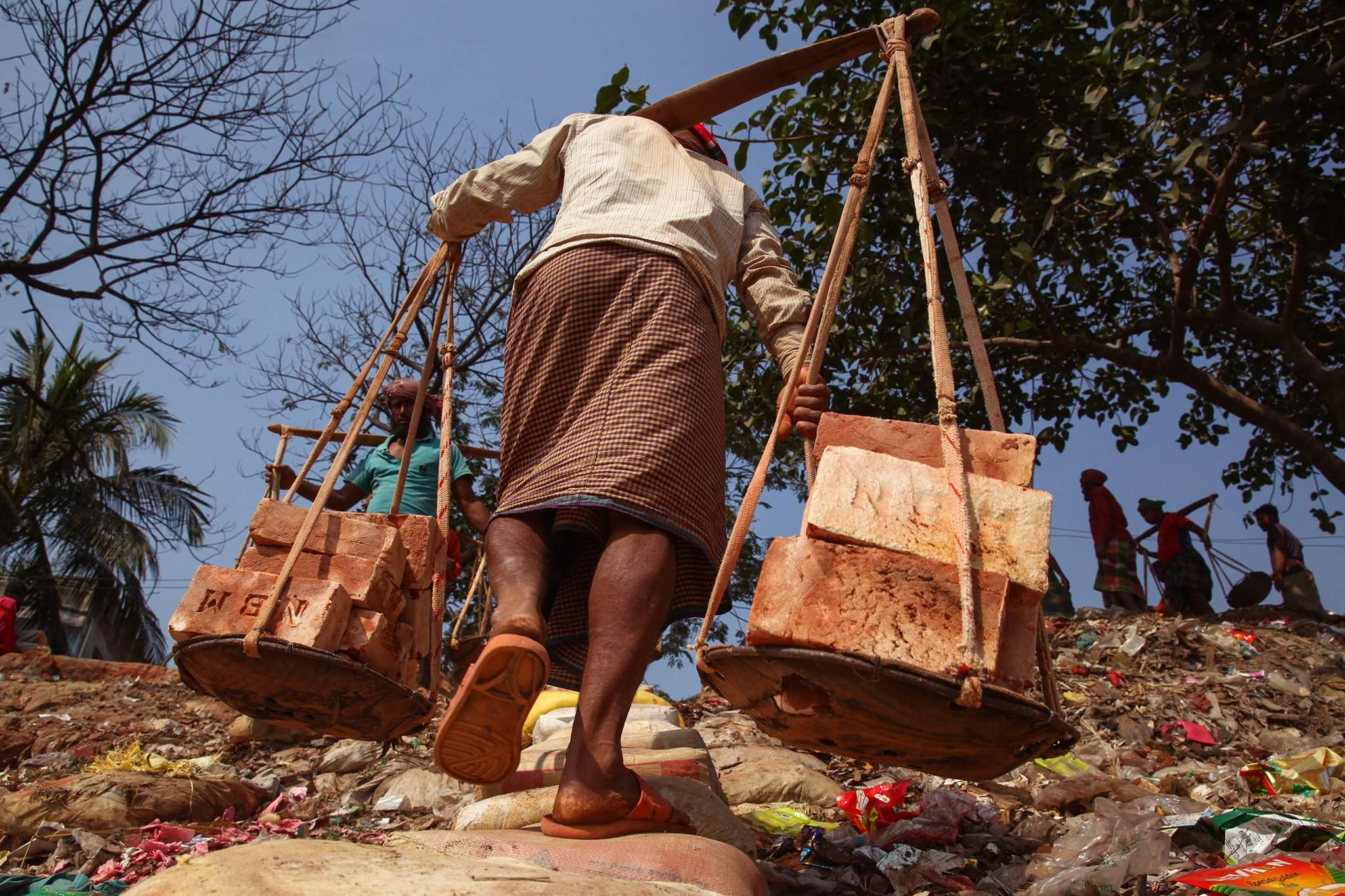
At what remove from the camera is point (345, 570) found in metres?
2.42

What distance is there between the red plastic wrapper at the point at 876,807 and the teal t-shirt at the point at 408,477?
232 centimetres

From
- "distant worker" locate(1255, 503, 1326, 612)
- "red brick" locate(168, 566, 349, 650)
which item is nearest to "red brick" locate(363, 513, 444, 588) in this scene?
"red brick" locate(168, 566, 349, 650)

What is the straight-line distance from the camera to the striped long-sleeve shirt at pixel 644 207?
7.16 feet

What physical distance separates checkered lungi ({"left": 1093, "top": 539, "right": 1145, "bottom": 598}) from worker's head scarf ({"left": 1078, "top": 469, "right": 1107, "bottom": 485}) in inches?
22.3

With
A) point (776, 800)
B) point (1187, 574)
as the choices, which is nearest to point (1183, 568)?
point (1187, 574)

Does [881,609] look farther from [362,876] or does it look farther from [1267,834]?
[1267,834]

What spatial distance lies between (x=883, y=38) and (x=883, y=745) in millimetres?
1776

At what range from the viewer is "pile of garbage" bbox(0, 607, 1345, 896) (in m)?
2.14

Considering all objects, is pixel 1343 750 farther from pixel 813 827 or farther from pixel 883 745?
pixel 883 745

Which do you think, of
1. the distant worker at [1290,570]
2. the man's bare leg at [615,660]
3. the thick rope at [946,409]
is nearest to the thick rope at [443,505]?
the man's bare leg at [615,660]

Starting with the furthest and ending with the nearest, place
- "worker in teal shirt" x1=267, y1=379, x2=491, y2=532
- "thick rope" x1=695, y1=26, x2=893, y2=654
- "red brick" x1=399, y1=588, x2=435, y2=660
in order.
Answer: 1. "worker in teal shirt" x1=267, y1=379, x2=491, y2=532
2. "red brick" x1=399, y1=588, x2=435, y2=660
3. "thick rope" x1=695, y1=26, x2=893, y2=654

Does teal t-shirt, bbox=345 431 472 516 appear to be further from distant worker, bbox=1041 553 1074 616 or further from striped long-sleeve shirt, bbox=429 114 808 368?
distant worker, bbox=1041 553 1074 616

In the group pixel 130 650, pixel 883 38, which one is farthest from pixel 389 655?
pixel 130 650

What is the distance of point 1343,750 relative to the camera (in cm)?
429
